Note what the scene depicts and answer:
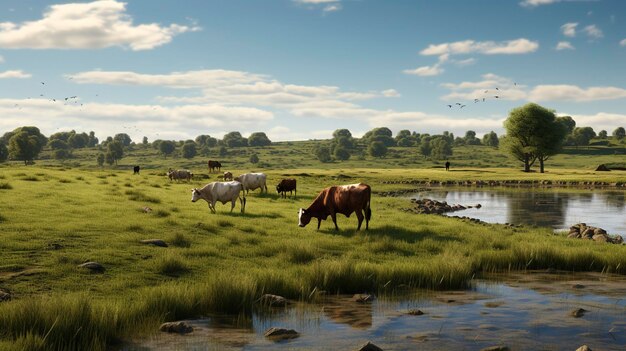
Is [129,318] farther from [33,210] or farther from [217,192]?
[217,192]

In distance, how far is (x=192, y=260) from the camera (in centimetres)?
1548

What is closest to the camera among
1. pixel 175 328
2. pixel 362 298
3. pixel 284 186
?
pixel 175 328

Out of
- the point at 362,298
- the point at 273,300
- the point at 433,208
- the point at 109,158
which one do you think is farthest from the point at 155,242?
the point at 109,158

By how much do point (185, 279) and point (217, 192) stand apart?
15.0 meters

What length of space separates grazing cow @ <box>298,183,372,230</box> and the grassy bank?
71cm

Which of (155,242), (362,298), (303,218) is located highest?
(303,218)

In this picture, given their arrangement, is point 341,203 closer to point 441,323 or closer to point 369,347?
point 441,323

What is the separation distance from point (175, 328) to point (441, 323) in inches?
219

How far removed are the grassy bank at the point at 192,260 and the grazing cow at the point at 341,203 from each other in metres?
0.71

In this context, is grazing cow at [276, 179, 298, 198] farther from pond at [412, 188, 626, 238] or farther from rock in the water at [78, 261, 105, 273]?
rock in the water at [78, 261, 105, 273]

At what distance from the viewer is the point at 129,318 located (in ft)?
33.0

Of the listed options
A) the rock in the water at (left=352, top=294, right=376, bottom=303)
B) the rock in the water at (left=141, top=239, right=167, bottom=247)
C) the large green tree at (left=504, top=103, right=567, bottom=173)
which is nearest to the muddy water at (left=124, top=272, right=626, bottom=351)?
the rock in the water at (left=352, top=294, right=376, bottom=303)

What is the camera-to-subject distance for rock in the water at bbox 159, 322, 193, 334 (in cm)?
1008

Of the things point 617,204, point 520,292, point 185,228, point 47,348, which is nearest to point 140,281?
point 47,348
